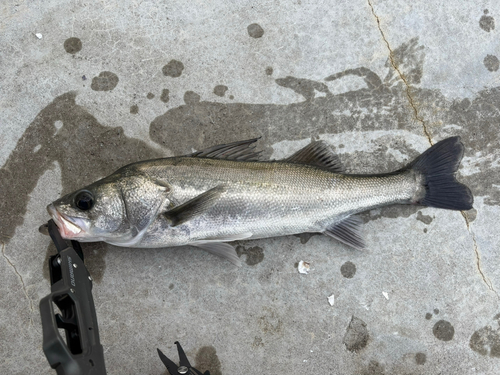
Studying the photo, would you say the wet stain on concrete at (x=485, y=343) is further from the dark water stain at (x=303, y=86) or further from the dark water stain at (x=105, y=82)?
the dark water stain at (x=105, y=82)

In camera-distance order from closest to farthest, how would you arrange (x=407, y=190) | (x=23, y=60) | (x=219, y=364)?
(x=407, y=190) → (x=219, y=364) → (x=23, y=60)

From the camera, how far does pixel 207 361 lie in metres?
3.46

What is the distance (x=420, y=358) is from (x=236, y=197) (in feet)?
7.89

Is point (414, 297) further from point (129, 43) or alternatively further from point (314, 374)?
point (129, 43)

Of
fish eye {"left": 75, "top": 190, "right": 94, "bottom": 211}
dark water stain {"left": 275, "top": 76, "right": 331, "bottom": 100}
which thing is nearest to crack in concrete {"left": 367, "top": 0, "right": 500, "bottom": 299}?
dark water stain {"left": 275, "top": 76, "right": 331, "bottom": 100}

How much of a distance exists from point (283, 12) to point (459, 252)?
3.04m

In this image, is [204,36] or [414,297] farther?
[204,36]

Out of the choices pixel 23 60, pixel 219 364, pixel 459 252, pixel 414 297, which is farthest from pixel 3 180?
pixel 459 252

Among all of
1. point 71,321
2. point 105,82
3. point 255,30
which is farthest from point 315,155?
point 71,321

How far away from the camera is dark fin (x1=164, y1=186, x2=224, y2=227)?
298cm

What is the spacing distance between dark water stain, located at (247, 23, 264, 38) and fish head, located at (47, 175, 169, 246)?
6.32 ft

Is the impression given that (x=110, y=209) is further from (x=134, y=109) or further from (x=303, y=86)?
(x=303, y=86)

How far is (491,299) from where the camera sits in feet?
11.6

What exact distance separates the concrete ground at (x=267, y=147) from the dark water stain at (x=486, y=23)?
23mm
